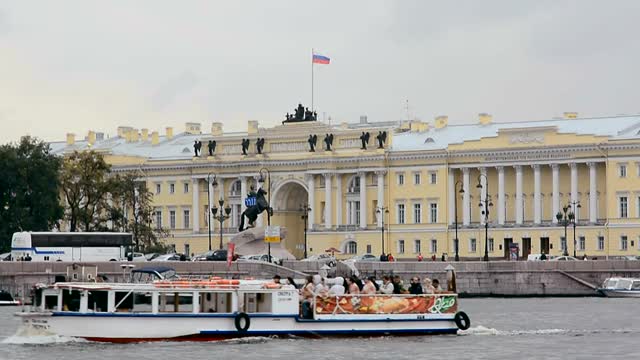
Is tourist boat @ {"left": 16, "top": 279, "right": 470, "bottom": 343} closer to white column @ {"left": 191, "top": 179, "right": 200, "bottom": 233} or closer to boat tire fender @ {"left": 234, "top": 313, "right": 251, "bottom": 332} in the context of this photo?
boat tire fender @ {"left": 234, "top": 313, "right": 251, "bottom": 332}

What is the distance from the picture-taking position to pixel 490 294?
9719 cm

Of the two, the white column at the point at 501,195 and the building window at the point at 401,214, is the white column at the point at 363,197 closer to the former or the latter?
the building window at the point at 401,214

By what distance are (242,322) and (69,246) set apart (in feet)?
140

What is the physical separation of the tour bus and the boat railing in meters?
40.2

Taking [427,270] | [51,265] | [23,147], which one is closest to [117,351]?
[51,265]

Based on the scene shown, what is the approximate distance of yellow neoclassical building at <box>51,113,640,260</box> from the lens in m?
125

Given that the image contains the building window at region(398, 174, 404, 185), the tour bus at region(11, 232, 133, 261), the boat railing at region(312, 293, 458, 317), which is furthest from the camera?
the building window at region(398, 174, 404, 185)

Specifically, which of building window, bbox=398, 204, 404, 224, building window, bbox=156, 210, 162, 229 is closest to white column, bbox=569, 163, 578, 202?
building window, bbox=398, 204, 404, 224

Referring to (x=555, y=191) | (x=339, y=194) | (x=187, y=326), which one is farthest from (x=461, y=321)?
(x=339, y=194)

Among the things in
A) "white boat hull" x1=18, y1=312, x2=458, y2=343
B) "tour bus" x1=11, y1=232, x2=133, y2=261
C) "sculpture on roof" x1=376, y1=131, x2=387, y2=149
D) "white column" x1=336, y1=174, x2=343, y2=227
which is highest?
"sculpture on roof" x1=376, y1=131, x2=387, y2=149

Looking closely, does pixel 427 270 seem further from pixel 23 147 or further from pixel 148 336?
pixel 148 336

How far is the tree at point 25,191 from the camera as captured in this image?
112m

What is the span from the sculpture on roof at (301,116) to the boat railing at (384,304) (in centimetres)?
7634

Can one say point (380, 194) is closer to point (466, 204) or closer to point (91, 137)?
point (466, 204)
